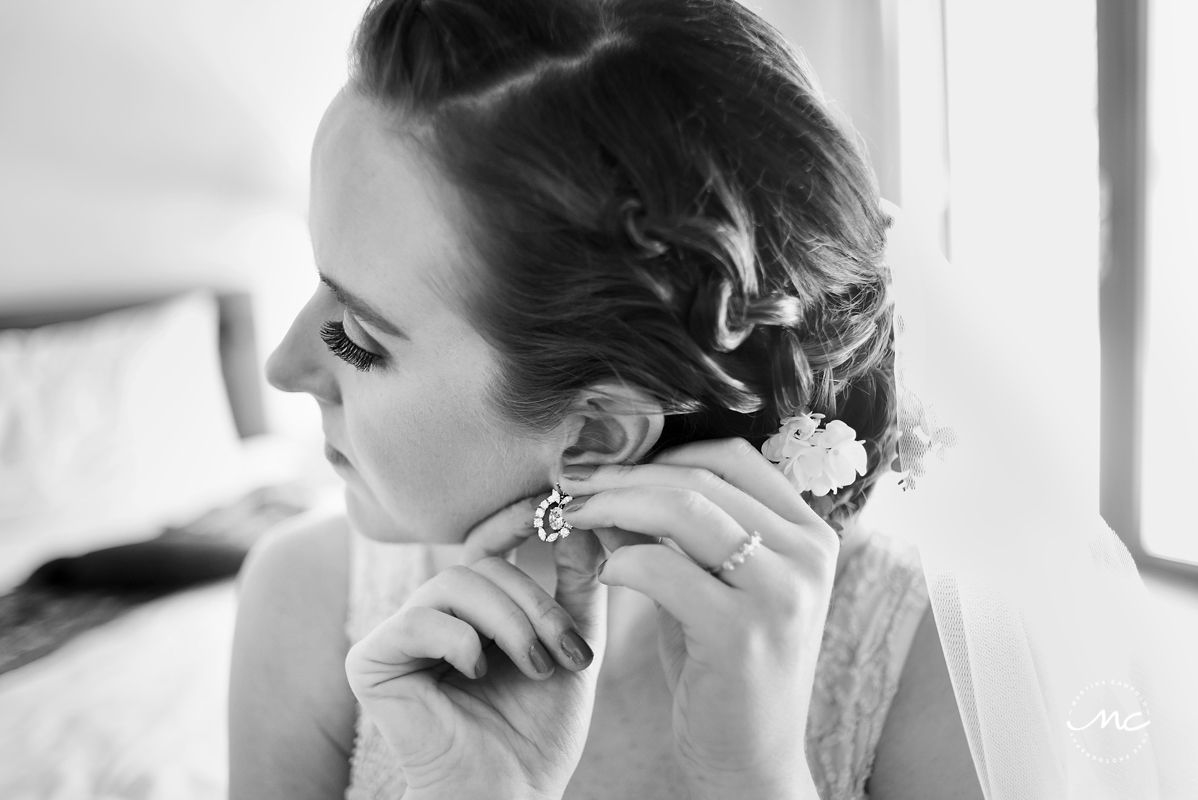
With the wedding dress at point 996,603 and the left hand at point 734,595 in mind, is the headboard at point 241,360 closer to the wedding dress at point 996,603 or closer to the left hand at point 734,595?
the wedding dress at point 996,603

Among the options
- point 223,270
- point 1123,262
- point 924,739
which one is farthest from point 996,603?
point 223,270

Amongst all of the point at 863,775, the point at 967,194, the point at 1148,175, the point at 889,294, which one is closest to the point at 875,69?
the point at 967,194

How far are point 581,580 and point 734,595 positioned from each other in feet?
0.63

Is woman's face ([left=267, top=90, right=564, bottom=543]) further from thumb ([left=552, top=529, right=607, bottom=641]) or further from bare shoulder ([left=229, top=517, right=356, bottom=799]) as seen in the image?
bare shoulder ([left=229, top=517, right=356, bottom=799])

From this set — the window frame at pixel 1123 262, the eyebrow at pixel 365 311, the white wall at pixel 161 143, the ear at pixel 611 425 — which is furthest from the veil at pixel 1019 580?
the white wall at pixel 161 143

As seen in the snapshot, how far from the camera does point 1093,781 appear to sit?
0.86 meters

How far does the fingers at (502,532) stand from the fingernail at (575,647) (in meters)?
0.12

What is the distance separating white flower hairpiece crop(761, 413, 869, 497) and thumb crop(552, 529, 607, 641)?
0.66ft

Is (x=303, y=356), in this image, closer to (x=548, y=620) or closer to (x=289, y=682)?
(x=548, y=620)

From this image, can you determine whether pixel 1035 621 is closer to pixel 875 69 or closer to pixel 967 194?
pixel 967 194

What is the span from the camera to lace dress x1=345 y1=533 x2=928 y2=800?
988 mm

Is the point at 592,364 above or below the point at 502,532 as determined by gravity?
above

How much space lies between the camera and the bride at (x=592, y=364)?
0.71 m

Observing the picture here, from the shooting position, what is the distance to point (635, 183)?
2.31ft
